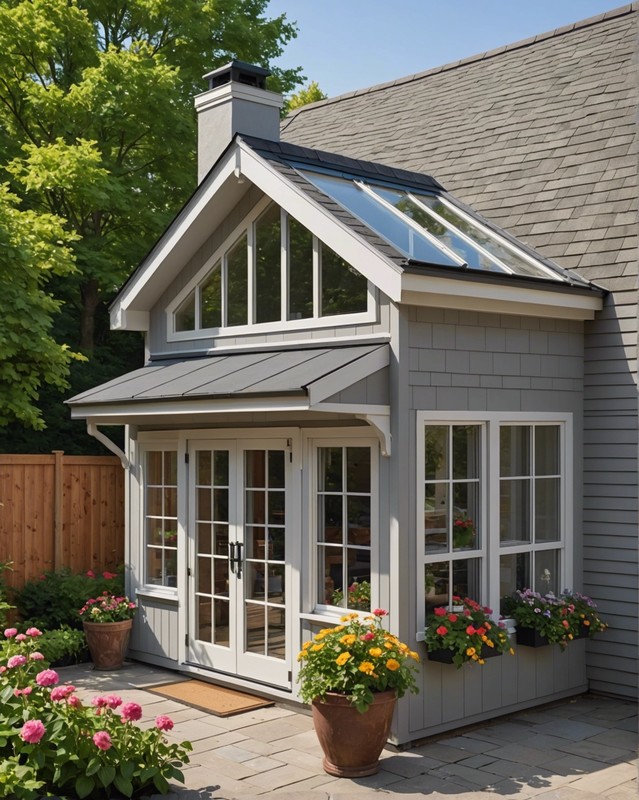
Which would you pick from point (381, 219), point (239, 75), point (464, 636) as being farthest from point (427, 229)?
point (464, 636)

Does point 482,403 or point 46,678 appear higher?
point 482,403

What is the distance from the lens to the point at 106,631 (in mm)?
8922

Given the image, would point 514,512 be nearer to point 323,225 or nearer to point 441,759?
point 441,759

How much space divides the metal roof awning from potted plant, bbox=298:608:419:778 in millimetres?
1611

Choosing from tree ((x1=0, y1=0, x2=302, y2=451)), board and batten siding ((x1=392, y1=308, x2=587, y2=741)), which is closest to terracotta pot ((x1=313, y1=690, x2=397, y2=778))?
board and batten siding ((x1=392, y1=308, x2=587, y2=741))

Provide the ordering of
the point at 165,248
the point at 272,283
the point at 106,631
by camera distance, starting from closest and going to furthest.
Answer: the point at 272,283 < the point at 165,248 < the point at 106,631

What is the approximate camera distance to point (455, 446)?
7387 mm

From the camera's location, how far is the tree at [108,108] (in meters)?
13.2

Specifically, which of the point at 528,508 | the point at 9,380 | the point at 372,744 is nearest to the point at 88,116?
the point at 9,380

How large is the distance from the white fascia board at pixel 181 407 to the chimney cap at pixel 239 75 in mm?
3140

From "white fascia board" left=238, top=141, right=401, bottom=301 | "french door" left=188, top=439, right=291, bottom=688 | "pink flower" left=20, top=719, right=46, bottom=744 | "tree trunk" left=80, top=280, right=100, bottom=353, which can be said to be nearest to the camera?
"pink flower" left=20, top=719, right=46, bottom=744

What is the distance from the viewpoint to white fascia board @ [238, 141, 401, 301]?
6.88m

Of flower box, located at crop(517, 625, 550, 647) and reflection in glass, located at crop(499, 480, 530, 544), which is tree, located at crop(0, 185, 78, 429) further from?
flower box, located at crop(517, 625, 550, 647)

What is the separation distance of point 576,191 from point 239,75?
3.25 m
